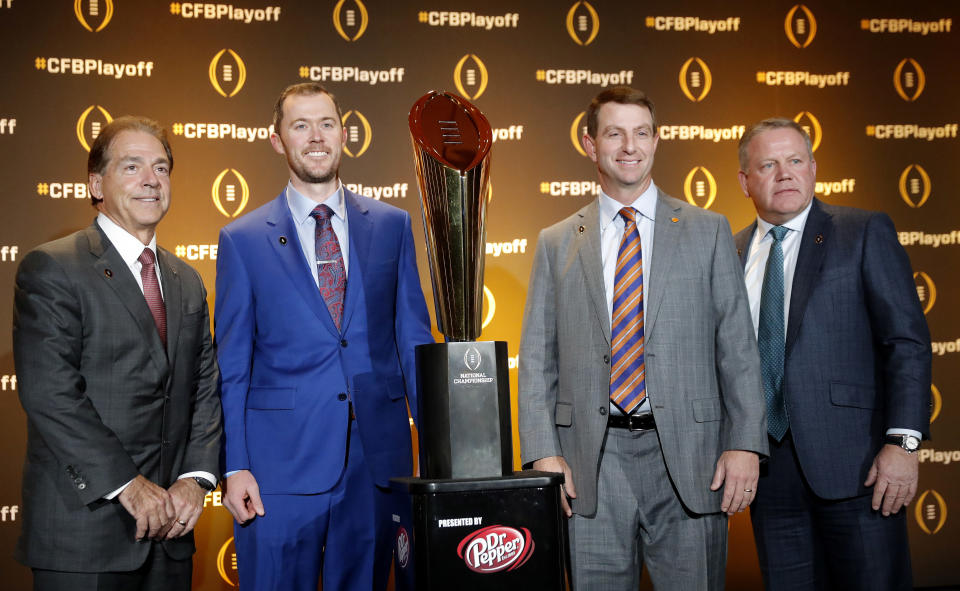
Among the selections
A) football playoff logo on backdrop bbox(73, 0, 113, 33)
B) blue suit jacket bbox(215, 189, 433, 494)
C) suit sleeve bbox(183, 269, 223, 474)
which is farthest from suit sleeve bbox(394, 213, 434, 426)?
football playoff logo on backdrop bbox(73, 0, 113, 33)

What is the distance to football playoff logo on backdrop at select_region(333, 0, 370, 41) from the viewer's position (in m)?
3.88

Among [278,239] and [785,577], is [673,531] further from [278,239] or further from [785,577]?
[278,239]

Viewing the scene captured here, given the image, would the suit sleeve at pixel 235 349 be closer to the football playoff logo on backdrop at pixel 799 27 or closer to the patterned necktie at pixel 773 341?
the patterned necktie at pixel 773 341

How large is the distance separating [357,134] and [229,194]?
658 mm

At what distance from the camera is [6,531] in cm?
355

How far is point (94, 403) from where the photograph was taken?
7.04 feet

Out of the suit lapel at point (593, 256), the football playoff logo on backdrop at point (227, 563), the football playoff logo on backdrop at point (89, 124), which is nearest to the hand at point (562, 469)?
the suit lapel at point (593, 256)

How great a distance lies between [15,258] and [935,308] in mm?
4458

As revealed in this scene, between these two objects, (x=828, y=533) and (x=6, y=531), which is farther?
(x=6, y=531)

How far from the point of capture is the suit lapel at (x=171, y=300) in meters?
2.30

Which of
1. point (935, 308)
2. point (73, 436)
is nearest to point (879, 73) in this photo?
point (935, 308)

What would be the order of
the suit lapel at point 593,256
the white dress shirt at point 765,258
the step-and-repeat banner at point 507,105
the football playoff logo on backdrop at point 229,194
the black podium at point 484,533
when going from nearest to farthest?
the black podium at point 484,533, the suit lapel at point 593,256, the white dress shirt at point 765,258, the step-and-repeat banner at point 507,105, the football playoff logo on backdrop at point 229,194

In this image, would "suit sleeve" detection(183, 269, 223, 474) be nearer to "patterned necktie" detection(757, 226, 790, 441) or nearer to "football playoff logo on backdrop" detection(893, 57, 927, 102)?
"patterned necktie" detection(757, 226, 790, 441)

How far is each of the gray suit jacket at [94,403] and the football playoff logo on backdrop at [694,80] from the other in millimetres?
2821
